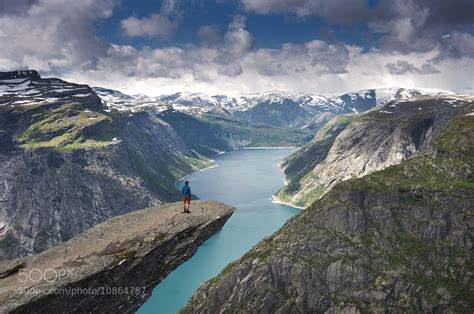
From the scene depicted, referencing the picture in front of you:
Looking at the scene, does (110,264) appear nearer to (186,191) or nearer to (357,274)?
Answer: (186,191)

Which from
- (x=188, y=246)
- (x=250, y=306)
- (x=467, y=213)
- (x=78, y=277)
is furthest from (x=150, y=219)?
(x=467, y=213)

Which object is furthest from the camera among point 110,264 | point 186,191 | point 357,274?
point 357,274

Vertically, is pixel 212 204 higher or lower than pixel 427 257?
higher

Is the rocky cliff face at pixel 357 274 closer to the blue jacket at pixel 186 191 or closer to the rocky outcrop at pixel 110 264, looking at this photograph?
the blue jacket at pixel 186 191

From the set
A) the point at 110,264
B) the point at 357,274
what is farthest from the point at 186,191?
the point at 357,274

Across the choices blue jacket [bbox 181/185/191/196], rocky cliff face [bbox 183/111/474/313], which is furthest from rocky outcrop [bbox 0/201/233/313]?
rocky cliff face [bbox 183/111/474/313]

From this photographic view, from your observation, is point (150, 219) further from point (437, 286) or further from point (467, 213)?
point (467, 213)

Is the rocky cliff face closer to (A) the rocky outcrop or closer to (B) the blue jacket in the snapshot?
(B) the blue jacket

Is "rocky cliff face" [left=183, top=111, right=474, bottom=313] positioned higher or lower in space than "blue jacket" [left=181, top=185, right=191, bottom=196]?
lower
